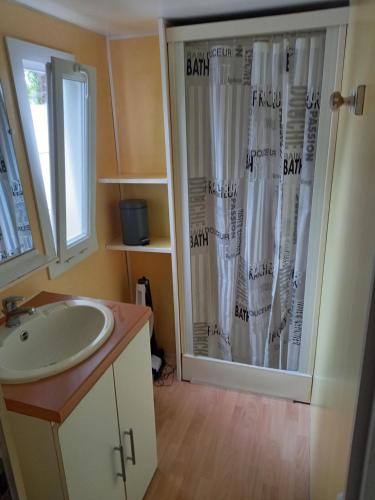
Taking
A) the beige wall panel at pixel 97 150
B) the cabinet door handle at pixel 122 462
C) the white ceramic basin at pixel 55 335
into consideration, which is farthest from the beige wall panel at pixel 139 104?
the cabinet door handle at pixel 122 462

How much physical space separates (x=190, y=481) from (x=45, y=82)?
6.25 feet

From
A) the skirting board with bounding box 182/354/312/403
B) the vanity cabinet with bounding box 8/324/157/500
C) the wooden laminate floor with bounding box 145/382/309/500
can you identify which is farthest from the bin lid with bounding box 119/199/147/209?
the wooden laminate floor with bounding box 145/382/309/500

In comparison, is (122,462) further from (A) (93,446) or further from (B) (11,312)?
(B) (11,312)

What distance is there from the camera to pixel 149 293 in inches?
94.0

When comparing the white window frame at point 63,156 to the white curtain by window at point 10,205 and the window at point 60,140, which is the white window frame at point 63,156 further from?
the white curtain by window at point 10,205

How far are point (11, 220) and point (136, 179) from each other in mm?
743

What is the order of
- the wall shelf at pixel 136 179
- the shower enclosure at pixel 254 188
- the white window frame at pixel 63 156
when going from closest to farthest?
the white window frame at pixel 63 156 → the shower enclosure at pixel 254 188 → the wall shelf at pixel 136 179

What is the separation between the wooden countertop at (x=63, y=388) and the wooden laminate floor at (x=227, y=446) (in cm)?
86

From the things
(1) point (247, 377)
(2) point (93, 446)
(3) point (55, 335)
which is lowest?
(1) point (247, 377)

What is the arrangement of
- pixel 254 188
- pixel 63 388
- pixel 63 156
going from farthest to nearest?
pixel 254 188 → pixel 63 156 → pixel 63 388

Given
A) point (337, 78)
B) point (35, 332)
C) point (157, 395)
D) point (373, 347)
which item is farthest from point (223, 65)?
point (157, 395)

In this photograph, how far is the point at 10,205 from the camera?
4.84ft

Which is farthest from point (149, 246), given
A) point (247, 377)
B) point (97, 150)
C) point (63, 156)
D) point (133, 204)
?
point (247, 377)

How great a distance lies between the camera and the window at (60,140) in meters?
1.50
